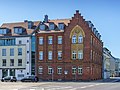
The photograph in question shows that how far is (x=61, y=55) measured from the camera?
7462 centimetres

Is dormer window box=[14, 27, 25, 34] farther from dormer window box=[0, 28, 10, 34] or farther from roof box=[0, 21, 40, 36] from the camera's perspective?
dormer window box=[0, 28, 10, 34]

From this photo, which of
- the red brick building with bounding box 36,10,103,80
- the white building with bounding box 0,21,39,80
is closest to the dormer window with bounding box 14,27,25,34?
the white building with bounding box 0,21,39,80

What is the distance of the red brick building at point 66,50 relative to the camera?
237 ft

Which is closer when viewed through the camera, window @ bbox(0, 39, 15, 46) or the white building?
the white building

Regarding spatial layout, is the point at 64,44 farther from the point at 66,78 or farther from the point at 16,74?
the point at 16,74

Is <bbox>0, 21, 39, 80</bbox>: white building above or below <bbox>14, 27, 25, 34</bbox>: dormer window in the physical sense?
below

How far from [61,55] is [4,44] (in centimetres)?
1629

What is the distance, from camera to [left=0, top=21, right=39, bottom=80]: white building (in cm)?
7769

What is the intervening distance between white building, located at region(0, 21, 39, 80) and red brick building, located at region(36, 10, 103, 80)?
115 inches

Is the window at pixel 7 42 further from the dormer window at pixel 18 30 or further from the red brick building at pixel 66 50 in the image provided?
the red brick building at pixel 66 50

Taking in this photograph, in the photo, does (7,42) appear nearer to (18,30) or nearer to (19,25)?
(18,30)

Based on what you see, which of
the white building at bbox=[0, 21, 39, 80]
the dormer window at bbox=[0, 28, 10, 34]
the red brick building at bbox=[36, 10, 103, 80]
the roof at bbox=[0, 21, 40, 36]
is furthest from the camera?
the dormer window at bbox=[0, 28, 10, 34]

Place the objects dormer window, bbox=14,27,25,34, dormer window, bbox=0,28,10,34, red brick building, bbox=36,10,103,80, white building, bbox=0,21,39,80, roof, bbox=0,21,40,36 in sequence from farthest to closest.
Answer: dormer window, bbox=0,28,10,34 < dormer window, bbox=14,27,25,34 < roof, bbox=0,21,40,36 < white building, bbox=0,21,39,80 < red brick building, bbox=36,10,103,80

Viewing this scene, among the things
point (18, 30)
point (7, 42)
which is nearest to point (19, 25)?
point (18, 30)
